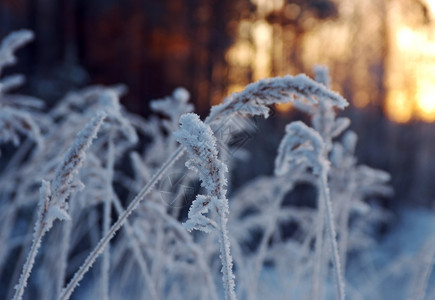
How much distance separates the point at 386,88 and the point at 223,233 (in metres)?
16.1

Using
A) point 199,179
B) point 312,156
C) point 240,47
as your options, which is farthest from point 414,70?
point 199,179

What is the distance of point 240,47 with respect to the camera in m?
12.2

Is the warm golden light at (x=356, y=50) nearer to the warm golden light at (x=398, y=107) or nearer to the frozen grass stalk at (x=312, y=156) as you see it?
the warm golden light at (x=398, y=107)

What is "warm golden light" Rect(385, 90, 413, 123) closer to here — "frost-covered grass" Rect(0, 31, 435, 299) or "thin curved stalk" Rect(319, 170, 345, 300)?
"frost-covered grass" Rect(0, 31, 435, 299)

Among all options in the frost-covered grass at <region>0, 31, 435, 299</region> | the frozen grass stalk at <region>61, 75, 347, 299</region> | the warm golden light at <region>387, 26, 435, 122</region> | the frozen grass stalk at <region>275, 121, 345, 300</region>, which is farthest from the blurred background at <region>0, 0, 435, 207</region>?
the frozen grass stalk at <region>61, 75, 347, 299</region>

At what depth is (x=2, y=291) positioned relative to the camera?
420 centimetres

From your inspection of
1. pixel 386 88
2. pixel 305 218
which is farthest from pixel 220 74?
A: pixel 305 218

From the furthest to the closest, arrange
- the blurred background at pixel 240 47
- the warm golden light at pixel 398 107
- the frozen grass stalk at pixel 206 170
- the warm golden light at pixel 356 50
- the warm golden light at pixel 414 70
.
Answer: the warm golden light at pixel 398 107 < the warm golden light at pixel 414 70 < the warm golden light at pixel 356 50 < the blurred background at pixel 240 47 < the frozen grass stalk at pixel 206 170

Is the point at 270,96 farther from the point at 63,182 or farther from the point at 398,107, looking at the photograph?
the point at 398,107

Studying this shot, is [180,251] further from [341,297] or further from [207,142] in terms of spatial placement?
[207,142]

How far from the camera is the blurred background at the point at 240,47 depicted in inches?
402

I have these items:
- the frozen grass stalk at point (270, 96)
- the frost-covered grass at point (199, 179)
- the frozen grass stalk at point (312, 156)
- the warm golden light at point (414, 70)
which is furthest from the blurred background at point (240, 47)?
the frozen grass stalk at point (270, 96)

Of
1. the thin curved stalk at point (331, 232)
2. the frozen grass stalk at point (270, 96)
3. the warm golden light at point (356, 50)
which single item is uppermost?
the warm golden light at point (356, 50)

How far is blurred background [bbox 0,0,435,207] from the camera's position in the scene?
10211 millimetres
